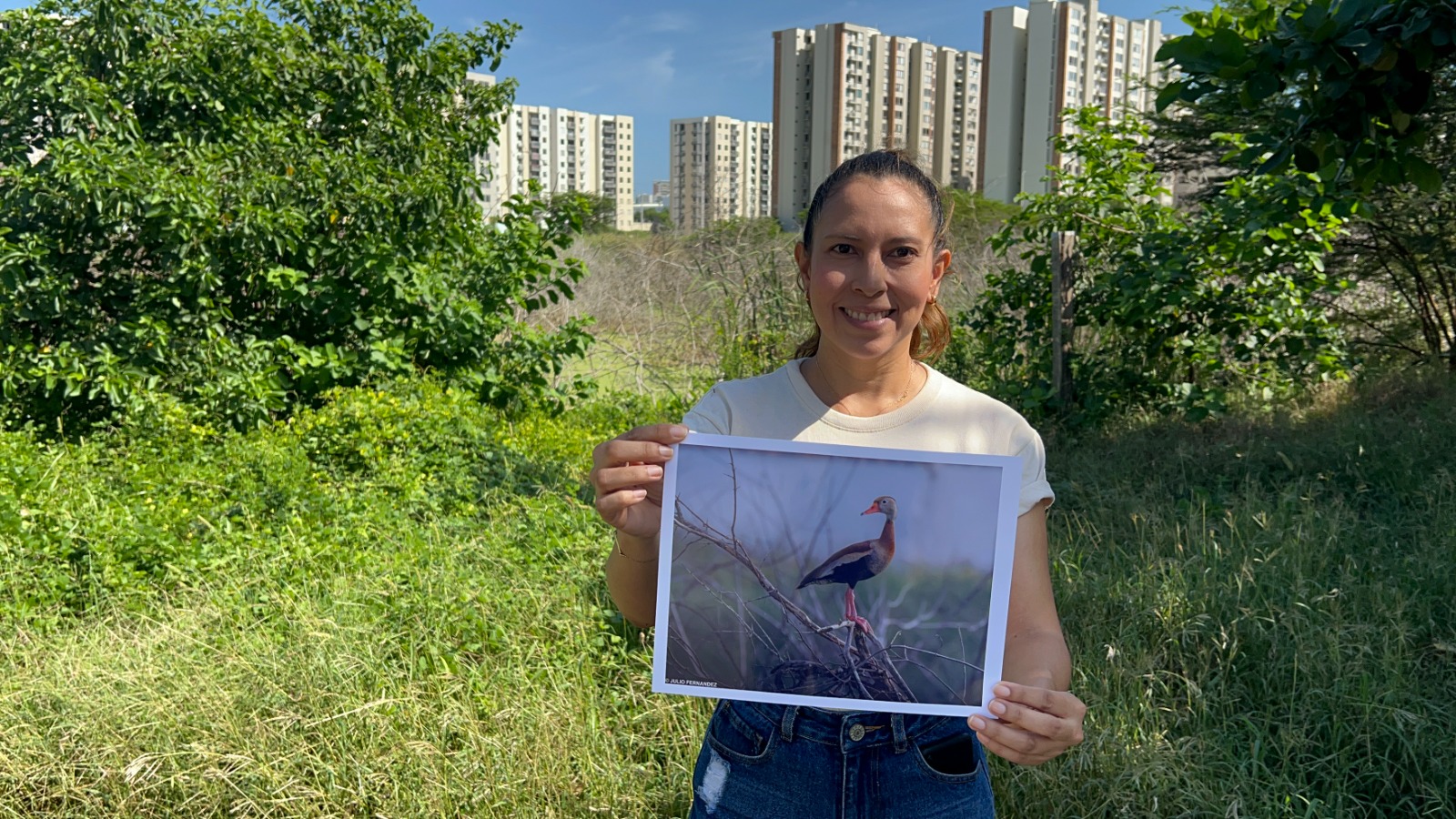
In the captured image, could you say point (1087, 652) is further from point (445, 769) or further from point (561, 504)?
point (561, 504)

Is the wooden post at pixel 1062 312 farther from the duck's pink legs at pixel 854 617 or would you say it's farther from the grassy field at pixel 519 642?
the duck's pink legs at pixel 854 617

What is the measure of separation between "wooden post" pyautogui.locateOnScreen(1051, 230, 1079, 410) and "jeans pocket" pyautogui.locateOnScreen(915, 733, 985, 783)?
5.16 m

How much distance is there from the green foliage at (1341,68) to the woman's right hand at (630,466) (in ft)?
7.59

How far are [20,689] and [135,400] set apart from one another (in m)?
2.92

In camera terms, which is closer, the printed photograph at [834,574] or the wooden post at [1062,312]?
the printed photograph at [834,574]

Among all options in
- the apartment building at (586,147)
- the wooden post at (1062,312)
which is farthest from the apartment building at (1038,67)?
the wooden post at (1062,312)

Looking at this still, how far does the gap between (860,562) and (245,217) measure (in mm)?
5440

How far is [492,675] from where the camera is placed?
10.2ft

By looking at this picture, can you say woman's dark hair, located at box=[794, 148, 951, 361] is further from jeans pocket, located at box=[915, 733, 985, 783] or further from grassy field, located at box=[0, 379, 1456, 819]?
grassy field, located at box=[0, 379, 1456, 819]

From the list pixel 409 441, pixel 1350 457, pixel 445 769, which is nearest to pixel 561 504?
pixel 409 441

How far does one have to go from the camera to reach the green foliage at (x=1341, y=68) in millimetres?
2996

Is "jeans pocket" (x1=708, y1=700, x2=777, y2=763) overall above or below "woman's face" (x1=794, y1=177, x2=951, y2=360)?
below

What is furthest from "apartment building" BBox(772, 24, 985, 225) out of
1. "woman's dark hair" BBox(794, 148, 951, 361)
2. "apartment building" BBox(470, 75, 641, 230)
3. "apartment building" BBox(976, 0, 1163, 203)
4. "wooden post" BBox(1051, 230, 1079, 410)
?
"woman's dark hair" BBox(794, 148, 951, 361)

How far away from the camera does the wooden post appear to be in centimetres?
629
